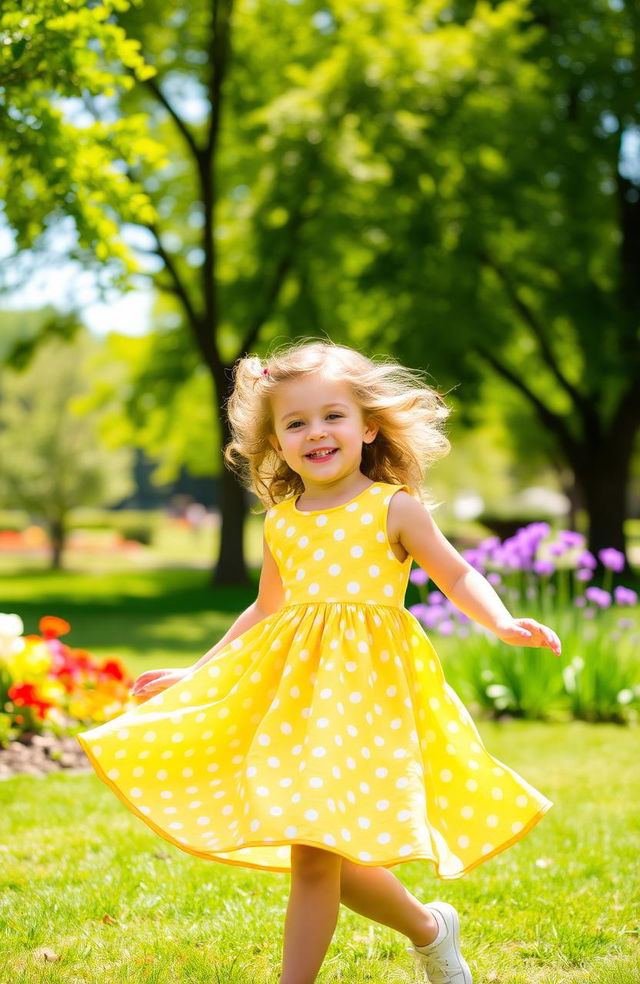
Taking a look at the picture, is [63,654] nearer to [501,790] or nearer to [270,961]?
[270,961]

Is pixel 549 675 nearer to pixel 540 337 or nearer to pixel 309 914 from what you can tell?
pixel 309 914

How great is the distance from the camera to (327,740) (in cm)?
254

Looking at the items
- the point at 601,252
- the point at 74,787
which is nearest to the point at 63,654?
the point at 74,787

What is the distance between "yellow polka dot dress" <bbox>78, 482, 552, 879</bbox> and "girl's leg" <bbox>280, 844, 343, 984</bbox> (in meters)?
0.15

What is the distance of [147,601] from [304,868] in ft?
47.8

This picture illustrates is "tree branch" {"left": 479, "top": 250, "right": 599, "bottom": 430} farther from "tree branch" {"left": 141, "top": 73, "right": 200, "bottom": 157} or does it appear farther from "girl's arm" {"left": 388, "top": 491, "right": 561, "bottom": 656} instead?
"girl's arm" {"left": 388, "top": 491, "right": 561, "bottom": 656}

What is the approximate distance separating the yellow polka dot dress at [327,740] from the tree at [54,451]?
67.6 feet

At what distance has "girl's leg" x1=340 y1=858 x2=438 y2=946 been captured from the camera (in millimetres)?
2678

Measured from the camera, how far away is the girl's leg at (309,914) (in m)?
2.51

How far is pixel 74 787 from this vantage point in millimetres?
5230

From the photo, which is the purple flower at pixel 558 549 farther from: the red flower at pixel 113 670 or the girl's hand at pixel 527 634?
the girl's hand at pixel 527 634

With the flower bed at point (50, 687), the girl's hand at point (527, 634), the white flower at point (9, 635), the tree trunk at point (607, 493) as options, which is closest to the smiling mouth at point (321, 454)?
the girl's hand at point (527, 634)

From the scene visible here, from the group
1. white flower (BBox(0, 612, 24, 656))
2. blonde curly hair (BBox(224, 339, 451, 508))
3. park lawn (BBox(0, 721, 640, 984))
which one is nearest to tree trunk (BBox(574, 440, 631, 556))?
park lawn (BBox(0, 721, 640, 984))

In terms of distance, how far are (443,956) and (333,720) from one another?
753mm
